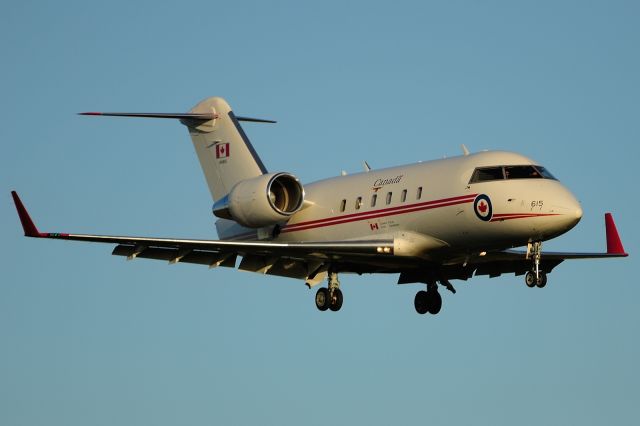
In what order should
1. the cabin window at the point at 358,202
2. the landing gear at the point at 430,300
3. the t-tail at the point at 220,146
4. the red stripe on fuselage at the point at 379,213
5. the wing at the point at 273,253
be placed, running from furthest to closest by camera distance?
the t-tail at the point at 220,146 < the landing gear at the point at 430,300 < the cabin window at the point at 358,202 < the wing at the point at 273,253 < the red stripe on fuselage at the point at 379,213

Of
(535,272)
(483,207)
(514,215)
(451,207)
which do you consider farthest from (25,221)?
(535,272)

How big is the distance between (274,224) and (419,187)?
4.50 metres

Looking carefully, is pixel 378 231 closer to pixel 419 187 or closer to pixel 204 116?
pixel 419 187

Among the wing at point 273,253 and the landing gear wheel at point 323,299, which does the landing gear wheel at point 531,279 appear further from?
the landing gear wheel at point 323,299

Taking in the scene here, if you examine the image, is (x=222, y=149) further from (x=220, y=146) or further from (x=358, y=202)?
(x=358, y=202)

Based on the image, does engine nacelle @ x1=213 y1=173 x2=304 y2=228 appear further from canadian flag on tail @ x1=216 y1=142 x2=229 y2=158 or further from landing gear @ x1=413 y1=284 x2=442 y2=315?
landing gear @ x1=413 y1=284 x2=442 y2=315

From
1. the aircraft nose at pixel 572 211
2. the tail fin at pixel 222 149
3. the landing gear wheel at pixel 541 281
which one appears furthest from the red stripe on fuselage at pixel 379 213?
the tail fin at pixel 222 149

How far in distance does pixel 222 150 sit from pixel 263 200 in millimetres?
4409

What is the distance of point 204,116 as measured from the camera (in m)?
38.9

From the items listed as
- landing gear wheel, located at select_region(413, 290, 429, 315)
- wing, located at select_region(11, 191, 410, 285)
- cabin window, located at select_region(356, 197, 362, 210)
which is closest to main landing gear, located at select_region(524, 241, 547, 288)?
wing, located at select_region(11, 191, 410, 285)

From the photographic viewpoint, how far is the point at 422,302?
3634 cm

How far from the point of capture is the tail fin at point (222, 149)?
3809 cm

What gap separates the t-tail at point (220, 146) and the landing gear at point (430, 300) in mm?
5618

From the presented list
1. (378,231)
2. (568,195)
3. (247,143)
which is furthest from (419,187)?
(247,143)
